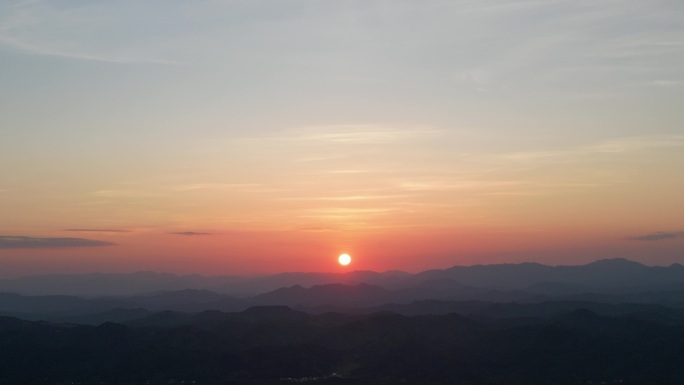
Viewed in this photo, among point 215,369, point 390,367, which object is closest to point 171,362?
point 215,369

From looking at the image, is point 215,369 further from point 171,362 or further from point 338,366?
point 338,366

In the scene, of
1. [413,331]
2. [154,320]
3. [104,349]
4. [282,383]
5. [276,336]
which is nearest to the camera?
[282,383]

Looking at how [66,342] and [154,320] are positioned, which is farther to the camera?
[154,320]

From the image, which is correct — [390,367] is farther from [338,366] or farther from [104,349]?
[104,349]

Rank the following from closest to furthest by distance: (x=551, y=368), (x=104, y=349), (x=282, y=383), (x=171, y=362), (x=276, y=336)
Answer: (x=282, y=383), (x=551, y=368), (x=171, y=362), (x=104, y=349), (x=276, y=336)

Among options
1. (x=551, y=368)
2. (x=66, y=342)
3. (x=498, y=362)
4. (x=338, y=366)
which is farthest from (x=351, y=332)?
(x=66, y=342)

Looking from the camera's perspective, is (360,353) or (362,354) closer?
(362,354)
